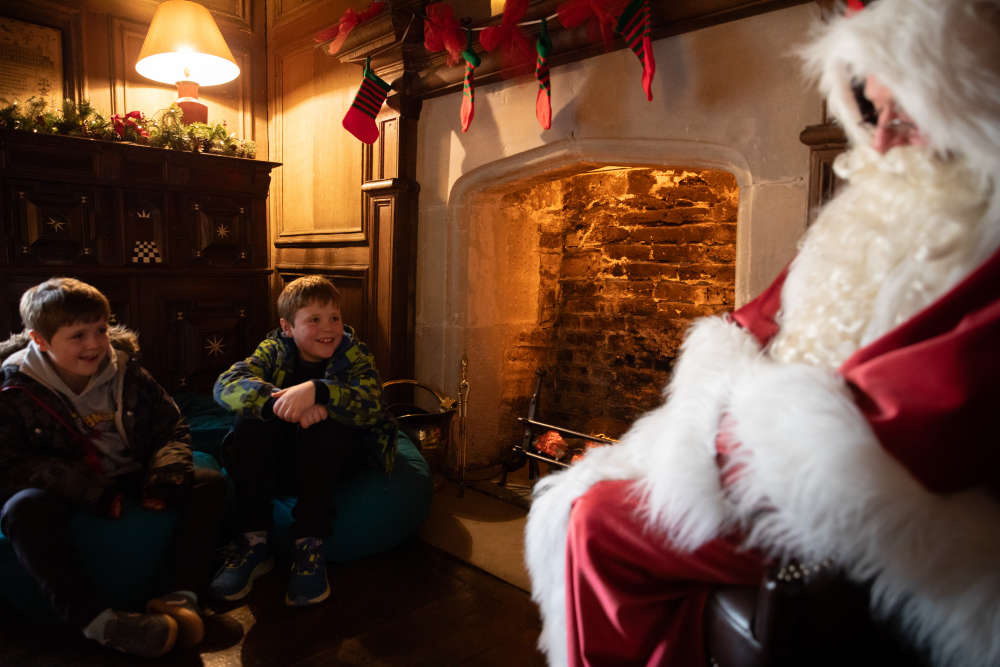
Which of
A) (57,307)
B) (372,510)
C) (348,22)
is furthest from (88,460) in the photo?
(348,22)

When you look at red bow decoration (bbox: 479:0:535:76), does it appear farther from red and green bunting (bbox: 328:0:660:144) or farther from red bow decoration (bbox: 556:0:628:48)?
red bow decoration (bbox: 556:0:628:48)

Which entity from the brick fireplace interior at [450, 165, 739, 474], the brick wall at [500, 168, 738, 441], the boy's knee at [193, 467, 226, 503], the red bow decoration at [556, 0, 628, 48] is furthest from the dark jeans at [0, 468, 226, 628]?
the red bow decoration at [556, 0, 628, 48]

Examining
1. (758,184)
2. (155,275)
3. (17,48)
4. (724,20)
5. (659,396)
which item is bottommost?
(659,396)

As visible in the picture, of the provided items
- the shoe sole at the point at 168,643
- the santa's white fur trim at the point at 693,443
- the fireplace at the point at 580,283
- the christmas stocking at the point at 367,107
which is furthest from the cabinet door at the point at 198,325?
the santa's white fur trim at the point at 693,443

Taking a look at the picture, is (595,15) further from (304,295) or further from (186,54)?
(186,54)

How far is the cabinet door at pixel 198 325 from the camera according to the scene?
132 inches

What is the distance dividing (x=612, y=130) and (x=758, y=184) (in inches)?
25.1

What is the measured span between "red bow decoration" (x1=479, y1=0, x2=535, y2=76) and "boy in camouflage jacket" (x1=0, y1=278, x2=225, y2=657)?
5.84 ft

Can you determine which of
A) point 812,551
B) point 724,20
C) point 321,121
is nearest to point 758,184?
point 724,20

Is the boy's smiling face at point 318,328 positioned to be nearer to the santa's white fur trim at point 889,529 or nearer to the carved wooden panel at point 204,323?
the carved wooden panel at point 204,323

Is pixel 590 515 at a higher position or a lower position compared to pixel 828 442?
lower

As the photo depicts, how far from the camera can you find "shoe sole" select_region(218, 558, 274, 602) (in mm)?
2057

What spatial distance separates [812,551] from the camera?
101cm

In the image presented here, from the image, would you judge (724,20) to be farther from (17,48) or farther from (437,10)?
(17,48)
